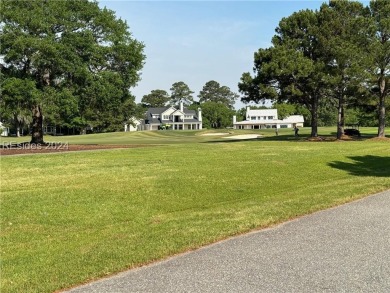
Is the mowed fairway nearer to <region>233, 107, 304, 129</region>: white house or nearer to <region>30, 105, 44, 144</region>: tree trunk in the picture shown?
<region>30, 105, 44, 144</region>: tree trunk

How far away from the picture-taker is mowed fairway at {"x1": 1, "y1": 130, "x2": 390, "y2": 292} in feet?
19.6

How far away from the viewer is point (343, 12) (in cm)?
3588

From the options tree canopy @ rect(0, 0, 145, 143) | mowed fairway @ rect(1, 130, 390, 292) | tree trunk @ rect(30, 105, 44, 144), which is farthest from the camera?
tree trunk @ rect(30, 105, 44, 144)

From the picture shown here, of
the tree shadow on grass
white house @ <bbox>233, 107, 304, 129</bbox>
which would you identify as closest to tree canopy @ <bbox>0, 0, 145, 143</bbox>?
the tree shadow on grass

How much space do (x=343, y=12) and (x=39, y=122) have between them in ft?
90.3

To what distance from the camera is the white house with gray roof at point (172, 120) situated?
335ft

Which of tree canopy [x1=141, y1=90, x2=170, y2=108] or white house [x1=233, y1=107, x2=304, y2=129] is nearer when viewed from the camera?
white house [x1=233, y1=107, x2=304, y2=129]

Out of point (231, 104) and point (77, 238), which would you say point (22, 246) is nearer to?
point (77, 238)

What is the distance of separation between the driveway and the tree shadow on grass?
8.79 m

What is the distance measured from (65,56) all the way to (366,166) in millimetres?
18555

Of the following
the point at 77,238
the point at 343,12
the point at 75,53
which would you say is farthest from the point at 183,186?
the point at 343,12

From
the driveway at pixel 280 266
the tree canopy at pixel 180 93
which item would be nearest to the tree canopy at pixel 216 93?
the tree canopy at pixel 180 93

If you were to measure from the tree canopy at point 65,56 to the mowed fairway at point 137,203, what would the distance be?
851cm

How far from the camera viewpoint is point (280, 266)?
529cm
